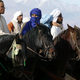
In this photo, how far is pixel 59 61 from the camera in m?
7.84

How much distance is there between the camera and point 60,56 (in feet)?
26.2

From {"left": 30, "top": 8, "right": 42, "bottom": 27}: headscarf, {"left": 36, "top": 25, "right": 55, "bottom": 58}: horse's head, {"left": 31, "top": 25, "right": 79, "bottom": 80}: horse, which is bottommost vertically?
{"left": 31, "top": 25, "right": 79, "bottom": 80}: horse

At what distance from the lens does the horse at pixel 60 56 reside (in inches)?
287

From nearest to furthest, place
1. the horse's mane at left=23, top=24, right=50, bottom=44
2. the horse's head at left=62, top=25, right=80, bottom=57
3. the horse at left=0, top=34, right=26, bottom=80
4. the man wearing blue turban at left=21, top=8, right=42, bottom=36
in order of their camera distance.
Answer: the horse at left=0, top=34, right=26, bottom=80 → the horse's mane at left=23, top=24, right=50, bottom=44 → the man wearing blue turban at left=21, top=8, right=42, bottom=36 → the horse's head at left=62, top=25, right=80, bottom=57

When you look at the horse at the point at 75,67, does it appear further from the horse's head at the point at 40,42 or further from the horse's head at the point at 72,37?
the horse's head at the point at 40,42

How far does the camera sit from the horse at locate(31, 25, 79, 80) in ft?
23.9

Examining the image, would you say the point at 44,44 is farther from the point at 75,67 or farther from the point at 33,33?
the point at 75,67

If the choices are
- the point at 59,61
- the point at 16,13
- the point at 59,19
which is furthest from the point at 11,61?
the point at 16,13

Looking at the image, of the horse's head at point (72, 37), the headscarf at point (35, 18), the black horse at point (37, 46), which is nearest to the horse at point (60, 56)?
the horse's head at point (72, 37)

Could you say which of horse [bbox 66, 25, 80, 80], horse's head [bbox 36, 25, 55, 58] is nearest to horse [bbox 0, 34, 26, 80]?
horse's head [bbox 36, 25, 55, 58]

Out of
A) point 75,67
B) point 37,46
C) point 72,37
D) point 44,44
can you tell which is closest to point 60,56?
point 72,37

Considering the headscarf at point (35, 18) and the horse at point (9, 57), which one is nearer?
the horse at point (9, 57)

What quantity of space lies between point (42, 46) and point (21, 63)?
2.92ft

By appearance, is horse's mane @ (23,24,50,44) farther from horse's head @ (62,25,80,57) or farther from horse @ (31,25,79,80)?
horse's head @ (62,25,80,57)
